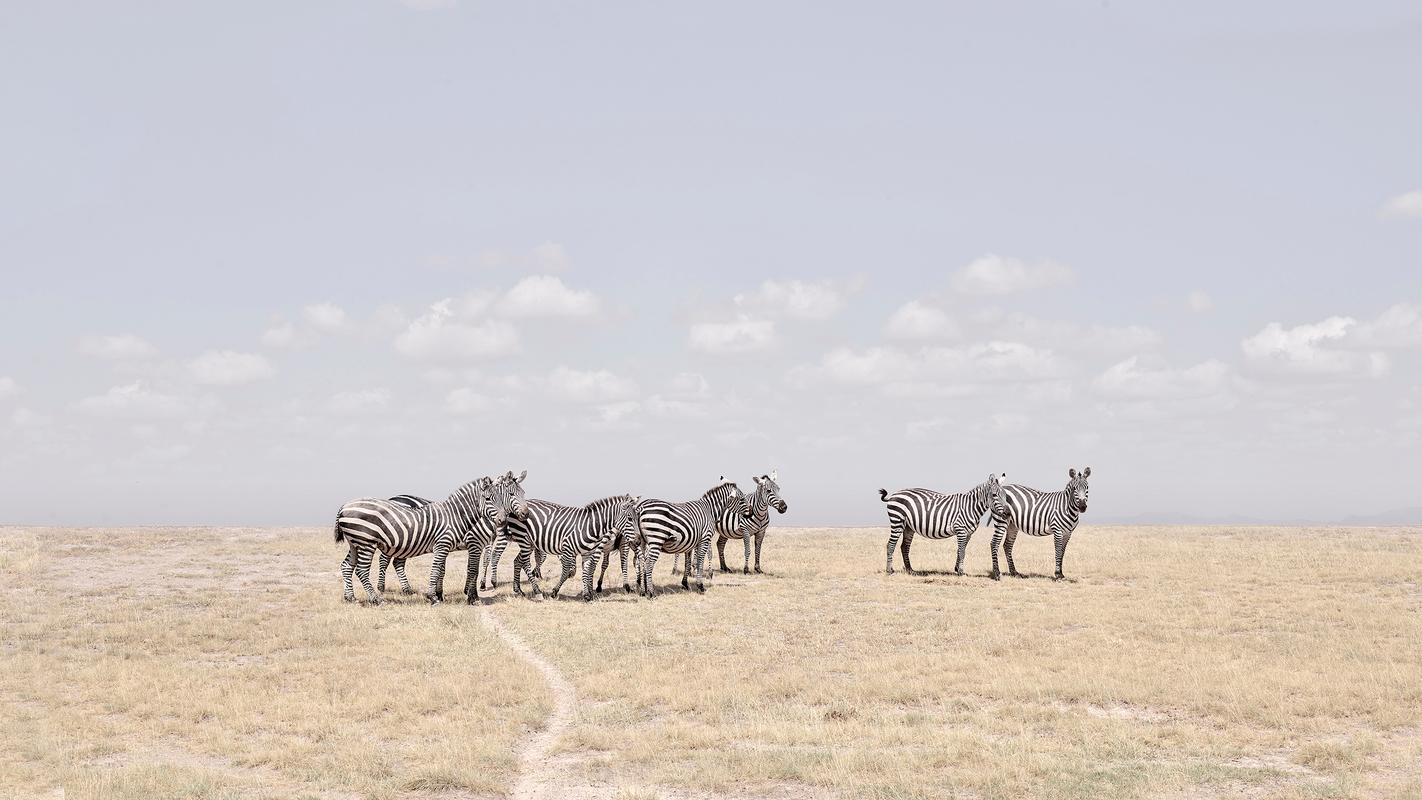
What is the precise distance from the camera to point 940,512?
3291cm

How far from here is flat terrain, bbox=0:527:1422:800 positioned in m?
12.0

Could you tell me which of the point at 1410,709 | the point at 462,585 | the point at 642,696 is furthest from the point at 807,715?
the point at 462,585

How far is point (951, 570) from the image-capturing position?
3425 centimetres

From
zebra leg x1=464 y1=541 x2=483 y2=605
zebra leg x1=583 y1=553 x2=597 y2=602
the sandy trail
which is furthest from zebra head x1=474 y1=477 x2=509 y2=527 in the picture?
the sandy trail

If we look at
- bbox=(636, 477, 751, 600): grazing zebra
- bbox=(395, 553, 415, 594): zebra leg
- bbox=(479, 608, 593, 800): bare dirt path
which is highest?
bbox=(636, 477, 751, 600): grazing zebra

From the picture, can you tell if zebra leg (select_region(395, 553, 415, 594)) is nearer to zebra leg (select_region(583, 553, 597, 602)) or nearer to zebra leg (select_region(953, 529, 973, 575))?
zebra leg (select_region(583, 553, 597, 602))

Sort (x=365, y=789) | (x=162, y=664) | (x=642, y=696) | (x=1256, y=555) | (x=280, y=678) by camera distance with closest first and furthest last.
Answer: (x=365, y=789)
(x=642, y=696)
(x=280, y=678)
(x=162, y=664)
(x=1256, y=555)

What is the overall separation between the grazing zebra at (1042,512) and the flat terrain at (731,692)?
9.19 ft

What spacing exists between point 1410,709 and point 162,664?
20.3 m

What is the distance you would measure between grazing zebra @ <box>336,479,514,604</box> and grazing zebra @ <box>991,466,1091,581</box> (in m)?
15.5

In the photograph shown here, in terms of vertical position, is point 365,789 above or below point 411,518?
below

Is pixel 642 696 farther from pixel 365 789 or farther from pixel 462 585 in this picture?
pixel 462 585

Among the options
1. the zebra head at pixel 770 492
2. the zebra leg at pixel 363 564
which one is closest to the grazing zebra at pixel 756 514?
the zebra head at pixel 770 492

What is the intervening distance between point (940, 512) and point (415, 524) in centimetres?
1654
